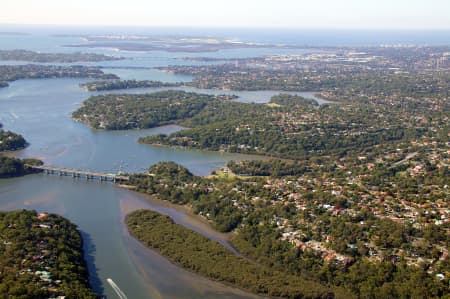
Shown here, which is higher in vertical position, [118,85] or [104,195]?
[118,85]

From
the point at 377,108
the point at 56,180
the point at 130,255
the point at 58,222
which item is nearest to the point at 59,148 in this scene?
the point at 56,180

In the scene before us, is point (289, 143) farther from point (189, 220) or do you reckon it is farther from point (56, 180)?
point (56, 180)

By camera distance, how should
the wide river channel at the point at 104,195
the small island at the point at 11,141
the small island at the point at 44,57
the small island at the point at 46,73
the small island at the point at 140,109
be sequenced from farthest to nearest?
the small island at the point at 44,57, the small island at the point at 46,73, the small island at the point at 140,109, the small island at the point at 11,141, the wide river channel at the point at 104,195

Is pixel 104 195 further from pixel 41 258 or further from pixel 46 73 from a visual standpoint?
pixel 46 73

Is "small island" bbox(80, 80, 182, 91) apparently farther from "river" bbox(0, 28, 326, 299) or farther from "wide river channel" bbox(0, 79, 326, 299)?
"wide river channel" bbox(0, 79, 326, 299)

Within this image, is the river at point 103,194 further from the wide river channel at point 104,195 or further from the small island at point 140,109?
the small island at point 140,109

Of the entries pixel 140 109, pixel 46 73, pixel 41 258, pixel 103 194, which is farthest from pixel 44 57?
pixel 41 258

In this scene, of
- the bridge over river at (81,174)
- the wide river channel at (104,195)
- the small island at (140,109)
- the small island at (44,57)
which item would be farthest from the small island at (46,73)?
the bridge over river at (81,174)

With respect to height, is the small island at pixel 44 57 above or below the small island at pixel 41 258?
above
